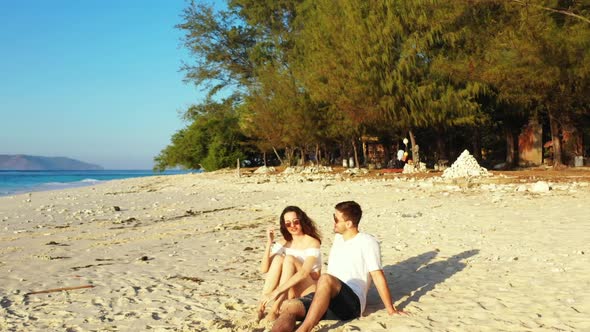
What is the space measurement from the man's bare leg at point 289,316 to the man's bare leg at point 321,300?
0.10m

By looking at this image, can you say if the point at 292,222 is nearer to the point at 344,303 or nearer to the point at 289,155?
the point at 344,303

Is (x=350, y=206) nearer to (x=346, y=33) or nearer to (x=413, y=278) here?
(x=413, y=278)

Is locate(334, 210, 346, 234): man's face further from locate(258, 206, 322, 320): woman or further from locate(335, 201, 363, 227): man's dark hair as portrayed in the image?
locate(258, 206, 322, 320): woman

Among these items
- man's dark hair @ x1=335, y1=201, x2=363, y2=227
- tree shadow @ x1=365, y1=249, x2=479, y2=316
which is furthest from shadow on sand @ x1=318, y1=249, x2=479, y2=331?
man's dark hair @ x1=335, y1=201, x2=363, y2=227

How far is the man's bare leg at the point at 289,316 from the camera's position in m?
5.05

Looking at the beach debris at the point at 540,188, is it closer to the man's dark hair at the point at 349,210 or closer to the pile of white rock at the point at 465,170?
the pile of white rock at the point at 465,170

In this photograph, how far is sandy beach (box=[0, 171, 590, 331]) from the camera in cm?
572

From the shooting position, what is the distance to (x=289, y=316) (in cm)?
517

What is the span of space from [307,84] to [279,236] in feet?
85.0

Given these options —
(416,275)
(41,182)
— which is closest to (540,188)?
(416,275)

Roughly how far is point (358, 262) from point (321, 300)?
70cm

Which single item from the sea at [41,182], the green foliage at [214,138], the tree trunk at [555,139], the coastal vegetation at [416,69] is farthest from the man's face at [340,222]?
the green foliage at [214,138]

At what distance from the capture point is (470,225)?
11.4 meters

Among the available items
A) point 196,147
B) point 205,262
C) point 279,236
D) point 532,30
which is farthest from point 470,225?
point 196,147
